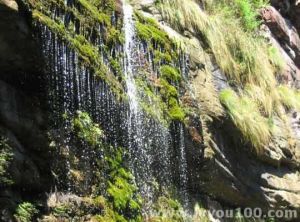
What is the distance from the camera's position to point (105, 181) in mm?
5449

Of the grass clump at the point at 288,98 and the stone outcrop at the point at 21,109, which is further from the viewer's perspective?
the grass clump at the point at 288,98

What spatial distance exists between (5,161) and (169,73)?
3159mm

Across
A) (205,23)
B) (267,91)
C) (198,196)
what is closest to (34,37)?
(198,196)

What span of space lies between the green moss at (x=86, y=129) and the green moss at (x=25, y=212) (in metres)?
→ 0.99

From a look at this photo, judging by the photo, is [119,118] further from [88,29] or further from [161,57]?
[161,57]

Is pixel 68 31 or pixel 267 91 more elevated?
pixel 267 91

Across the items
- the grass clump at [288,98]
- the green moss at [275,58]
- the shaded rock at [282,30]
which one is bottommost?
the grass clump at [288,98]

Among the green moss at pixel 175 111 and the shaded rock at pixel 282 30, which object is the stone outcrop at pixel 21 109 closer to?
the green moss at pixel 175 111

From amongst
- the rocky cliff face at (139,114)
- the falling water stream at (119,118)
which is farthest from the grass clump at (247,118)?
the falling water stream at (119,118)

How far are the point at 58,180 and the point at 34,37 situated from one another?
1.30 m

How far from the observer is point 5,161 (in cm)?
442

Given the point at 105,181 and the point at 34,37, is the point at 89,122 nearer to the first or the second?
the point at 105,181

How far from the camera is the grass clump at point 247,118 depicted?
8016 millimetres

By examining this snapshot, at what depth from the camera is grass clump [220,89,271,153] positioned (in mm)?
8016
